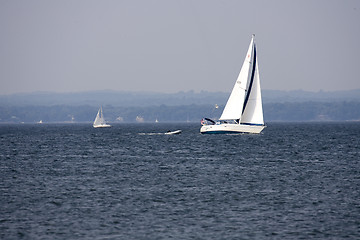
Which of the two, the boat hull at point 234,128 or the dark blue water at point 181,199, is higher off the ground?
the boat hull at point 234,128

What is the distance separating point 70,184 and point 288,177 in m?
18.4

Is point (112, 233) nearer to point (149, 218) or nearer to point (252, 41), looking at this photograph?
point (149, 218)

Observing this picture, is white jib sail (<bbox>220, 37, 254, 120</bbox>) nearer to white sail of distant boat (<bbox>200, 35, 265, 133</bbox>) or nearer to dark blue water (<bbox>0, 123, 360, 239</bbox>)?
white sail of distant boat (<bbox>200, 35, 265, 133</bbox>)

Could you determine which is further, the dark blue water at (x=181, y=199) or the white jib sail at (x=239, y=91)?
the white jib sail at (x=239, y=91)

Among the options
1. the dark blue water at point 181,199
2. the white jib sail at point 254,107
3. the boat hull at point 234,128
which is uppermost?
the white jib sail at point 254,107

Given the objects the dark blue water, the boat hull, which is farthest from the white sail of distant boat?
the dark blue water

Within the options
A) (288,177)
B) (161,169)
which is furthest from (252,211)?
(161,169)

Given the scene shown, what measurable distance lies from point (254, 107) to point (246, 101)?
6.84 ft

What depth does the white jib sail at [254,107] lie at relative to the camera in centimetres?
10912

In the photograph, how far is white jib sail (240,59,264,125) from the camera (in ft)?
358

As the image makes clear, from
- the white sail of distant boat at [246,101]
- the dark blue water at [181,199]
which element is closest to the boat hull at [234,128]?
the white sail of distant boat at [246,101]

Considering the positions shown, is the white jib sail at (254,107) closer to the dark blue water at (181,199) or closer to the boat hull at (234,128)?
the boat hull at (234,128)

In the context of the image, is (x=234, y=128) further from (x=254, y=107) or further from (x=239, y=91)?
(x=239, y=91)

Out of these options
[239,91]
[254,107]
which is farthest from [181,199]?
[239,91]
